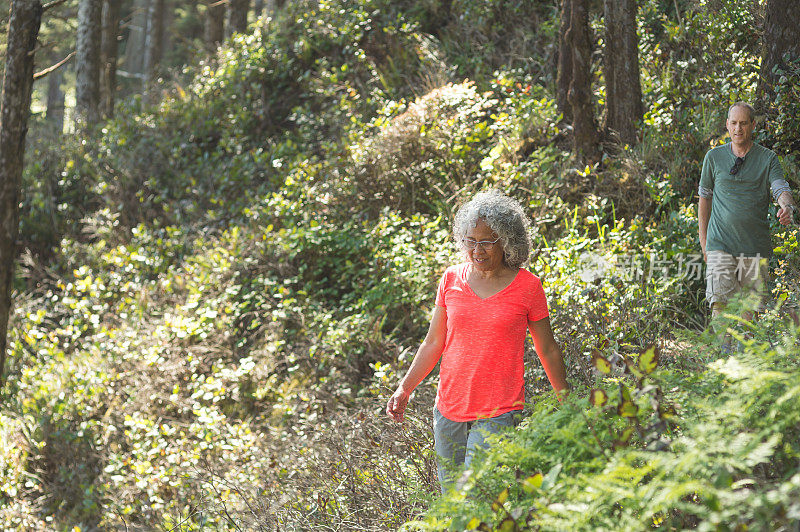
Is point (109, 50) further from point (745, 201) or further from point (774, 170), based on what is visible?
point (774, 170)

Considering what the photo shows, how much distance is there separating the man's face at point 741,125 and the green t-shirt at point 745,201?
12 centimetres

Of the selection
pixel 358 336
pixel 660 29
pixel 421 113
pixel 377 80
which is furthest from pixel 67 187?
pixel 660 29

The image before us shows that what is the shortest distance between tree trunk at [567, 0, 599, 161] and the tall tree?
974 cm

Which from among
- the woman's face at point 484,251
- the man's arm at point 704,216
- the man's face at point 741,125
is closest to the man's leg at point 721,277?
the man's arm at point 704,216

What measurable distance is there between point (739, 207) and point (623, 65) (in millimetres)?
3204

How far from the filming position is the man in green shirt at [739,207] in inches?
210

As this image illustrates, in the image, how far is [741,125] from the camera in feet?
17.4

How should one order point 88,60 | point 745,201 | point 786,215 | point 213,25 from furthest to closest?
point 213,25 → point 88,60 → point 745,201 → point 786,215

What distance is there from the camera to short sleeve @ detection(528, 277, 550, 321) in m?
3.65

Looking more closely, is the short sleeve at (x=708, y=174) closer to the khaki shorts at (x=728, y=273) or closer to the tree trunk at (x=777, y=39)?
the khaki shorts at (x=728, y=273)

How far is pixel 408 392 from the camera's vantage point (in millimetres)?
3951

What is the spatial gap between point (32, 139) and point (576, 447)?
14.1 meters

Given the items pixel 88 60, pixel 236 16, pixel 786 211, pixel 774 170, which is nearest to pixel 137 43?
pixel 236 16

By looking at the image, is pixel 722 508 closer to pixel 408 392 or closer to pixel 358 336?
pixel 408 392
